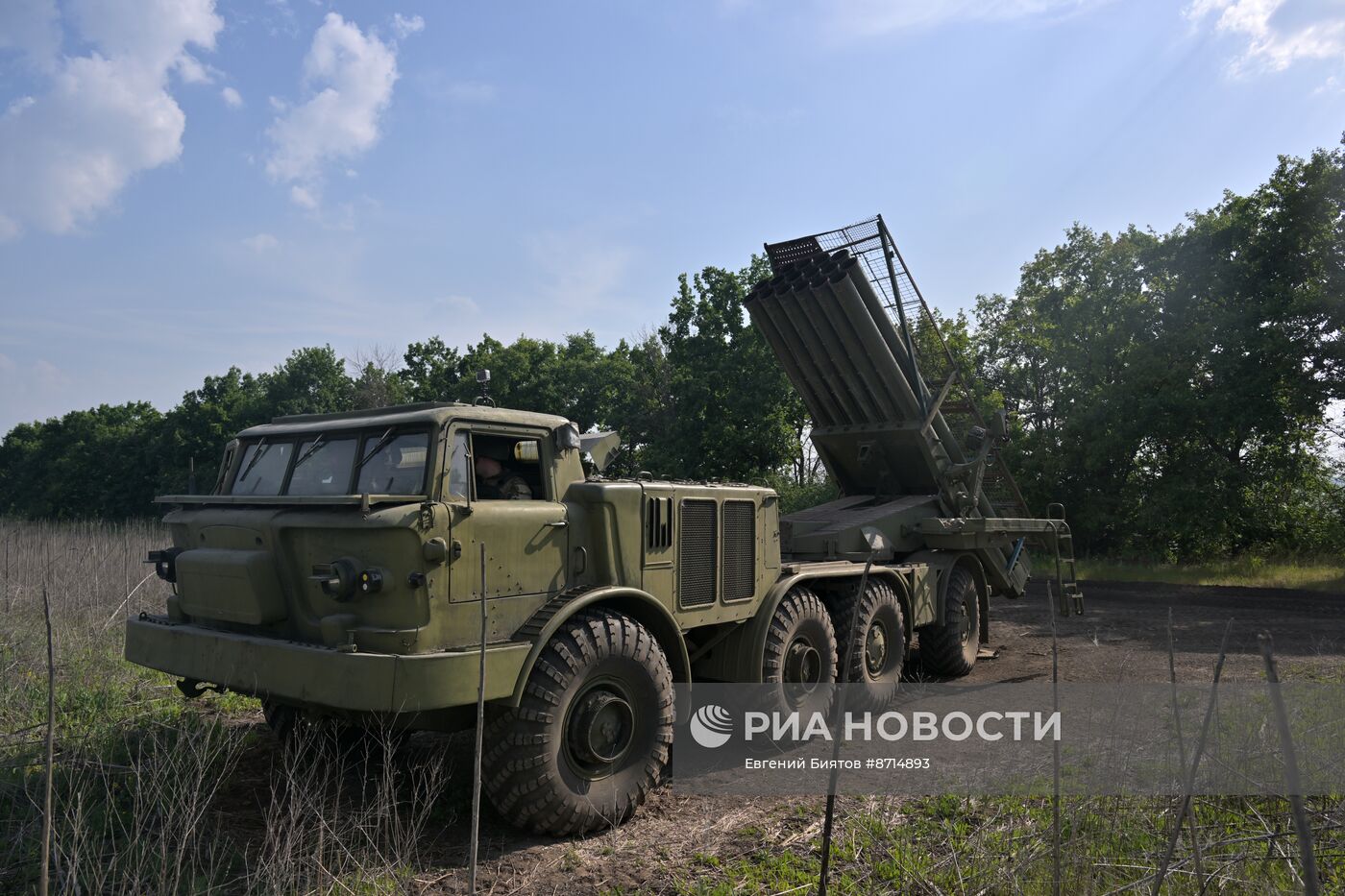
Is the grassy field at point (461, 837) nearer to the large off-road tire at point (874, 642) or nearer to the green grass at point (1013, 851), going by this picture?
the green grass at point (1013, 851)

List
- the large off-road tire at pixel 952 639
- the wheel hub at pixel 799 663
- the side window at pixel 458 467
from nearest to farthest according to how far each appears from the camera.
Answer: the side window at pixel 458 467
the wheel hub at pixel 799 663
the large off-road tire at pixel 952 639

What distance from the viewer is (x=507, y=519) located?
469cm

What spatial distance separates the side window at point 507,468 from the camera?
490cm

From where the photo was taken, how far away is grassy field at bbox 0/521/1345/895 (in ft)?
12.2

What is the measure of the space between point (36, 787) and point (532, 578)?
9.94 ft

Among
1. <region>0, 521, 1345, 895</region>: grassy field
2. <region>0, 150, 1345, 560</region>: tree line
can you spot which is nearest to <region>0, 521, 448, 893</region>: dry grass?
<region>0, 521, 1345, 895</region>: grassy field

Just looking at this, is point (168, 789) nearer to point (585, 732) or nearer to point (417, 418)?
point (585, 732)

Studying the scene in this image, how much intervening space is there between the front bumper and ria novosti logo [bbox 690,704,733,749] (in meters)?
2.09

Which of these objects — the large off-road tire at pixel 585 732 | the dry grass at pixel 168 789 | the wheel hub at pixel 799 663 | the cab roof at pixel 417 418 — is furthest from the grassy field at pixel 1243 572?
the dry grass at pixel 168 789

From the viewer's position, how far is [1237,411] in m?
17.4

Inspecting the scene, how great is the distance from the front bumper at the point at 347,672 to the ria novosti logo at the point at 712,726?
2092 millimetres

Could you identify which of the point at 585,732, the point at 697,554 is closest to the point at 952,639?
the point at 697,554

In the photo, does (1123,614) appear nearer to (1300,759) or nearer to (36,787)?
(1300,759)

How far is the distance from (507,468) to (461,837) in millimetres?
2042
